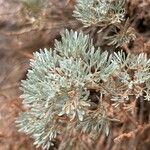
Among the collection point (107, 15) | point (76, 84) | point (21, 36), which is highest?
point (21, 36)

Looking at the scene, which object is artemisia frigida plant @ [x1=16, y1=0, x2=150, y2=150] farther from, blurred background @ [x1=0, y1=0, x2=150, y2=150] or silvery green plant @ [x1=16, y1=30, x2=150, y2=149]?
blurred background @ [x1=0, y1=0, x2=150, y2=150]

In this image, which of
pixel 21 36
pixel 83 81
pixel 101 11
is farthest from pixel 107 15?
pixel 21 36

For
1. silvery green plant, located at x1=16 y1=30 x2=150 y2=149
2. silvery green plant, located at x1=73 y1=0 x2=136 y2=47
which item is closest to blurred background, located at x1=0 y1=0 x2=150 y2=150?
silvery green plant, located at x1=73 y1=0 x2=136 y2=47

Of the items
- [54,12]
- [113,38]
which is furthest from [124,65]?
[54,12]

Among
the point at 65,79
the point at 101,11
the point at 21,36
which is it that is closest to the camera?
the point at 65,79

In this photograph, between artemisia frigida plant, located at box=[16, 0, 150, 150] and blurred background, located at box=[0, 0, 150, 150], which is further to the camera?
blurred background, located at box=[0, 0, 150, 150]

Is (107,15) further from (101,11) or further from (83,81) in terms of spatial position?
(83,81)

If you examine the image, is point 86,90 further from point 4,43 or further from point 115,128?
point 4,43
